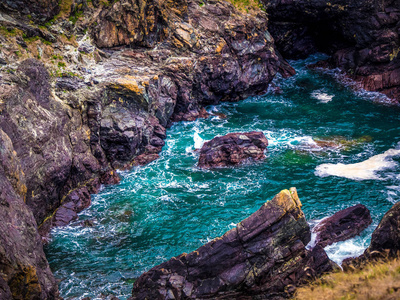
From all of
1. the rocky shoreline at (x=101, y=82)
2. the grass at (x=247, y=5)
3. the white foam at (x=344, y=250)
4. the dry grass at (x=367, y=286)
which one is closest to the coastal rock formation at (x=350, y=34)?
the rocky shoreline at (x=101, y=82)

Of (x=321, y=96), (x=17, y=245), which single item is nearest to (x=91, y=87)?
(x=17, y=245)

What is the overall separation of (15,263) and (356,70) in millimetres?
47137

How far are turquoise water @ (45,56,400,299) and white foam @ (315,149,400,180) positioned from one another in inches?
7.8

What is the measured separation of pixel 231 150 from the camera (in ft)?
113

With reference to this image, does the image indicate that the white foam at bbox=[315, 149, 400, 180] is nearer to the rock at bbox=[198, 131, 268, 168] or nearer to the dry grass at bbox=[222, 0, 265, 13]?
the rock at bbox=[198, 131, 268, 168]

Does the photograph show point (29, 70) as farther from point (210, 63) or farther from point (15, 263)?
point (210, 63)

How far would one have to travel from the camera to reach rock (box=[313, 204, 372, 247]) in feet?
77.9

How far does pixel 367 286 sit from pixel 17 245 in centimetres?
1606

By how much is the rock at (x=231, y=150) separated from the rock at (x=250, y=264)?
578 inches

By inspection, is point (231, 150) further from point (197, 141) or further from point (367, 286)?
point (367, 286)

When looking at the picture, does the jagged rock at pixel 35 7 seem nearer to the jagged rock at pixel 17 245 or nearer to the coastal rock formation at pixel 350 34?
the jagged rock at pixel 17 245

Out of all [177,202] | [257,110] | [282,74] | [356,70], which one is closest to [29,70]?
[177,202]

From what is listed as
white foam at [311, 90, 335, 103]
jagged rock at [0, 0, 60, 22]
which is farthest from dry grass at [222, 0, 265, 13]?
jagged rock at [0, 0, 60, 22]

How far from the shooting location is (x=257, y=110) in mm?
45406
